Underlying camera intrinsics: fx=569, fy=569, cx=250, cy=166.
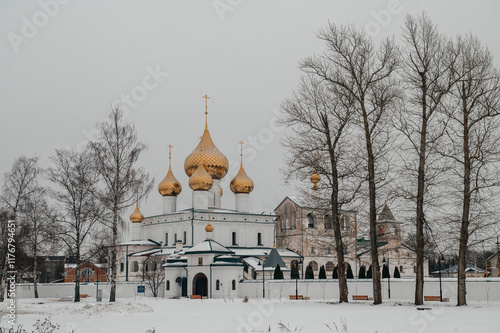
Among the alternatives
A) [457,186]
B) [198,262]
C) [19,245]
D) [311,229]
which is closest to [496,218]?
[457,186]

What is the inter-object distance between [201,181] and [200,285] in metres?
11.5

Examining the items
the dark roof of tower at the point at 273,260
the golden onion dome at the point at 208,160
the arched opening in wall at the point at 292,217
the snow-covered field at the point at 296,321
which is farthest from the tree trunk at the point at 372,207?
the arched opening in wall at the point at 292,217

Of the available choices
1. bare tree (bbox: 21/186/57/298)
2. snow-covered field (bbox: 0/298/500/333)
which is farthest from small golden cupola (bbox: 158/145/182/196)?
snow-covered field (bbox: 0/298/500/333)

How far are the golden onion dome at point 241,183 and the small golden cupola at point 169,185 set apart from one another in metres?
5.47

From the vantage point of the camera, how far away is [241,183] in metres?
56.8

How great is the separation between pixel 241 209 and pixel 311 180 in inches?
1209

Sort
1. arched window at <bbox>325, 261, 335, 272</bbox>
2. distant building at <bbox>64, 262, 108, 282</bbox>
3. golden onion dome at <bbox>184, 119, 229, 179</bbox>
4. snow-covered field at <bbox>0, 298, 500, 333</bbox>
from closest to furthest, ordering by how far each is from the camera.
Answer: snow-covered field at <bbox>0, 298, 500, 333</bbox> → golden onion dome at <bbox>184, 119, 229, 179</bbox> → arched window at <bbox>325, 261, 335, 272</bbox> → distant building at <bbox>64, 262, 108, 282</bbox>

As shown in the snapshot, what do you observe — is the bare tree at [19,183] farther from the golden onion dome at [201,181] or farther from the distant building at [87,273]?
the distant building at [87,273]

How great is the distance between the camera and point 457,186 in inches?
861

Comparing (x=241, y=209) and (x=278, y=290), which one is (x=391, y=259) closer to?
(x=241, y=209)

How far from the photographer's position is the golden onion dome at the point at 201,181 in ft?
173

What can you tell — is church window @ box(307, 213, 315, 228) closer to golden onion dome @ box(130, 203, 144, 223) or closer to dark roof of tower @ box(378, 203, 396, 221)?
golden onion dome @ box(130, 203, 144, 223)

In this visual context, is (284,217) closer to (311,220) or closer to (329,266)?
(311,220)

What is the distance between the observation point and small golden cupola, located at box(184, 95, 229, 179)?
5528 cm
